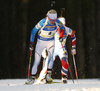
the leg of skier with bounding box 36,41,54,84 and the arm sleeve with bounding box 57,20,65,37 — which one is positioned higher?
the arm sleeve with bounding box 57,20,65,37

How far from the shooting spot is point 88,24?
45.7ft

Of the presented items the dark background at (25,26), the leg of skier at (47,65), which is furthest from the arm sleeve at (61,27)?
the dark background at (25,26)

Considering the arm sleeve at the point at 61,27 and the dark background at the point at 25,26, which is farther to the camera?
the dark background at the point at 25,26

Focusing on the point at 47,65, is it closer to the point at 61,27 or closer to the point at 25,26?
the point at 61,27

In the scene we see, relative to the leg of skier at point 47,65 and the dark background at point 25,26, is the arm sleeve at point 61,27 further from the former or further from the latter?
the dark background at point 25,26

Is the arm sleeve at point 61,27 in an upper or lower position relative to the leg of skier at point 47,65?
upper

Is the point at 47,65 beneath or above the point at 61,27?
beneath

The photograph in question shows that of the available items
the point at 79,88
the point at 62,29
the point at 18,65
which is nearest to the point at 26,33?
the point at 18,65

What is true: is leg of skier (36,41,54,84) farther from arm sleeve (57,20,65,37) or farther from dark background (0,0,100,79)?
dark background (0,0,100,79)

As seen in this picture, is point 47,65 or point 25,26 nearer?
point 47,65

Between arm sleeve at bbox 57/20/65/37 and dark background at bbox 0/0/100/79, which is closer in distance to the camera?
arm sleeve at bbox 57/20/65/37

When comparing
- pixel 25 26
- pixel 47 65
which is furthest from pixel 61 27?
pixel 25 26

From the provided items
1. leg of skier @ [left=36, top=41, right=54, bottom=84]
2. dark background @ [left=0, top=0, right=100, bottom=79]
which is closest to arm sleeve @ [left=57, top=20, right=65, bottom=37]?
leg of skier @ [left=36, top=41, right=54, bottom=84]

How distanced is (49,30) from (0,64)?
5.08m
